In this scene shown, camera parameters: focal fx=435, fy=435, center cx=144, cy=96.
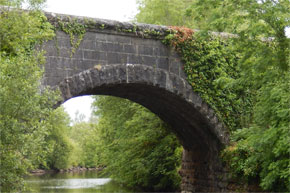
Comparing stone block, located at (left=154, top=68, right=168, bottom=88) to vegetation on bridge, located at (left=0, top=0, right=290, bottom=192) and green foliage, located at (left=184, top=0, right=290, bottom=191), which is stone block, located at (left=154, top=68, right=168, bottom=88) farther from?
green foliage, located at (left=184, top=0, right=290, bottom=191)

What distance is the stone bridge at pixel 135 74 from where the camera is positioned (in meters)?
10.3

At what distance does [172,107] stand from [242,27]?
3702 mm

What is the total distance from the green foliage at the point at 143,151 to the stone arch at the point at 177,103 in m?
2.01

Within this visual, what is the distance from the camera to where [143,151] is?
17.3 metres

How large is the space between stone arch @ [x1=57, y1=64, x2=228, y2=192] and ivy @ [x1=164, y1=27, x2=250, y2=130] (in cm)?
28

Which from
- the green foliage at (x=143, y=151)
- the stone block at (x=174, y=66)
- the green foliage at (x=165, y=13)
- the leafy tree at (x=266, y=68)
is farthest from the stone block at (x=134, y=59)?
the green foliage at (x=165, y=13)

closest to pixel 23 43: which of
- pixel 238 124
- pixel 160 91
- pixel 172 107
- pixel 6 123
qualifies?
pixel 6 123

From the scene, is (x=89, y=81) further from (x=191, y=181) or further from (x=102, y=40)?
(x=191, y=181)

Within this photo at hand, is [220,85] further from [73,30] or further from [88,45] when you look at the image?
[73,30]

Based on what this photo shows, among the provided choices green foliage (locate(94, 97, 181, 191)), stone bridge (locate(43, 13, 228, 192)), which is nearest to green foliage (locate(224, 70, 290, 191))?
stone bridge (locate(43, 13, 228, 192))

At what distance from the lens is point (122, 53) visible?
1097 cm

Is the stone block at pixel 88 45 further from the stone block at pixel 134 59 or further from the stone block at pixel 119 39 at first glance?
the stone block at pixel 134 59

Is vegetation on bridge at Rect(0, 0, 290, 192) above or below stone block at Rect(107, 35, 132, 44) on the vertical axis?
below

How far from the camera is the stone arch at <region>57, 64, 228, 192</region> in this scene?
34.6ft
